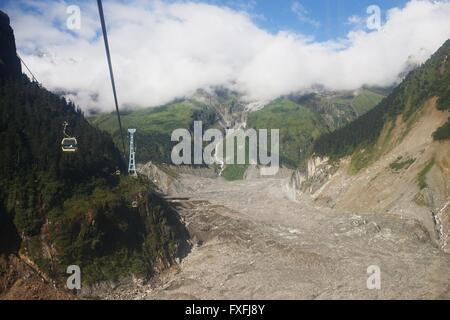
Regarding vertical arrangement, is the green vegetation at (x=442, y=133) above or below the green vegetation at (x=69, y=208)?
above

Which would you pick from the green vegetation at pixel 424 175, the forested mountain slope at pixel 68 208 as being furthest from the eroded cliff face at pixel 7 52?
the green vegetation at pixel 424 175

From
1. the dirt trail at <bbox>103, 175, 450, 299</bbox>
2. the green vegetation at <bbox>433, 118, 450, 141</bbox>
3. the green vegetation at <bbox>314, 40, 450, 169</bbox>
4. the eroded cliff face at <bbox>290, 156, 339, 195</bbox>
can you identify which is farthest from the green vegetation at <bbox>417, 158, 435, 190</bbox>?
the eroded cliff face at <bbox>290, 156, 339, 195</bbox>

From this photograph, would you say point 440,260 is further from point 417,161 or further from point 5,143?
point 5,143

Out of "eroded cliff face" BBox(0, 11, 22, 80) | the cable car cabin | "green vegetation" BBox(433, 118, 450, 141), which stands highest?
"eroded cliff face" BBox(0, 11, 22, 80)

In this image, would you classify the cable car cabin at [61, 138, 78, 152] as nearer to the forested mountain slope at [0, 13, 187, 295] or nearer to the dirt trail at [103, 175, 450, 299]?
the forested mountain slope at [0, 13, 187, 295]

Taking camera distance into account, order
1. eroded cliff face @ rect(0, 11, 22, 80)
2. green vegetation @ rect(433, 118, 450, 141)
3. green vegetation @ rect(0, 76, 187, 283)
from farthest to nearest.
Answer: eroded cliff face @ rect(0, 11, 22, 80), green vegetation @ rect(433, 118, 450, 141), green vegetation @ rect(0, 76, 187, 283)

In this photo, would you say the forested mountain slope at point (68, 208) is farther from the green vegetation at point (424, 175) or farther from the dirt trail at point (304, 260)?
the green vegetation at point (424, 175)
